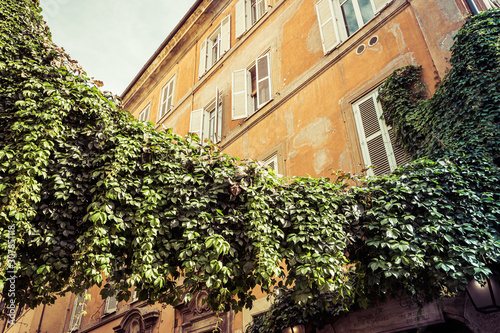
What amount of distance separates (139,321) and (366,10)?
10.2m

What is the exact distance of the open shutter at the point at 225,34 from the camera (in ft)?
40.0

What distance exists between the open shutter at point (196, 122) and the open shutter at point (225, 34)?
225 centimetres

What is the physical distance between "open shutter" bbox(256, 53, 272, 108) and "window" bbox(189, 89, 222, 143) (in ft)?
5.78

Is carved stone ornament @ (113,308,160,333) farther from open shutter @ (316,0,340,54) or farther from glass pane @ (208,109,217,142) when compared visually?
open shutter @ (316,0,340,54)

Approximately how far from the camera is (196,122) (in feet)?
38.7

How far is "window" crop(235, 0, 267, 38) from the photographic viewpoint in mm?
11602

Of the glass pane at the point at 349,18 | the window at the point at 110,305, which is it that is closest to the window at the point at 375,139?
the glass pane at the point at 349,18

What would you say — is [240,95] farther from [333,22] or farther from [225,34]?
[225,34]

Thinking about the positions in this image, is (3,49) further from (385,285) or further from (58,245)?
(385,285)

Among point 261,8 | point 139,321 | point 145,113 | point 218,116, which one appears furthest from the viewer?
point 145,113

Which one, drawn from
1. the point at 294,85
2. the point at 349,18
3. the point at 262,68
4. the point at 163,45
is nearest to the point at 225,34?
the point at 262,68

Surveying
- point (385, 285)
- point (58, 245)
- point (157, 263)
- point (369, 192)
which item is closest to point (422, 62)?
point (369, 192)

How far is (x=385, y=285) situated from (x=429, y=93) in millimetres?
3626

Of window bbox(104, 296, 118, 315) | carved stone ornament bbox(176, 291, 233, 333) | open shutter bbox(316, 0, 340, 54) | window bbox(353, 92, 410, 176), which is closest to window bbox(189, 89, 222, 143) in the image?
open shutter bbox(316, 0, 340, 54)
